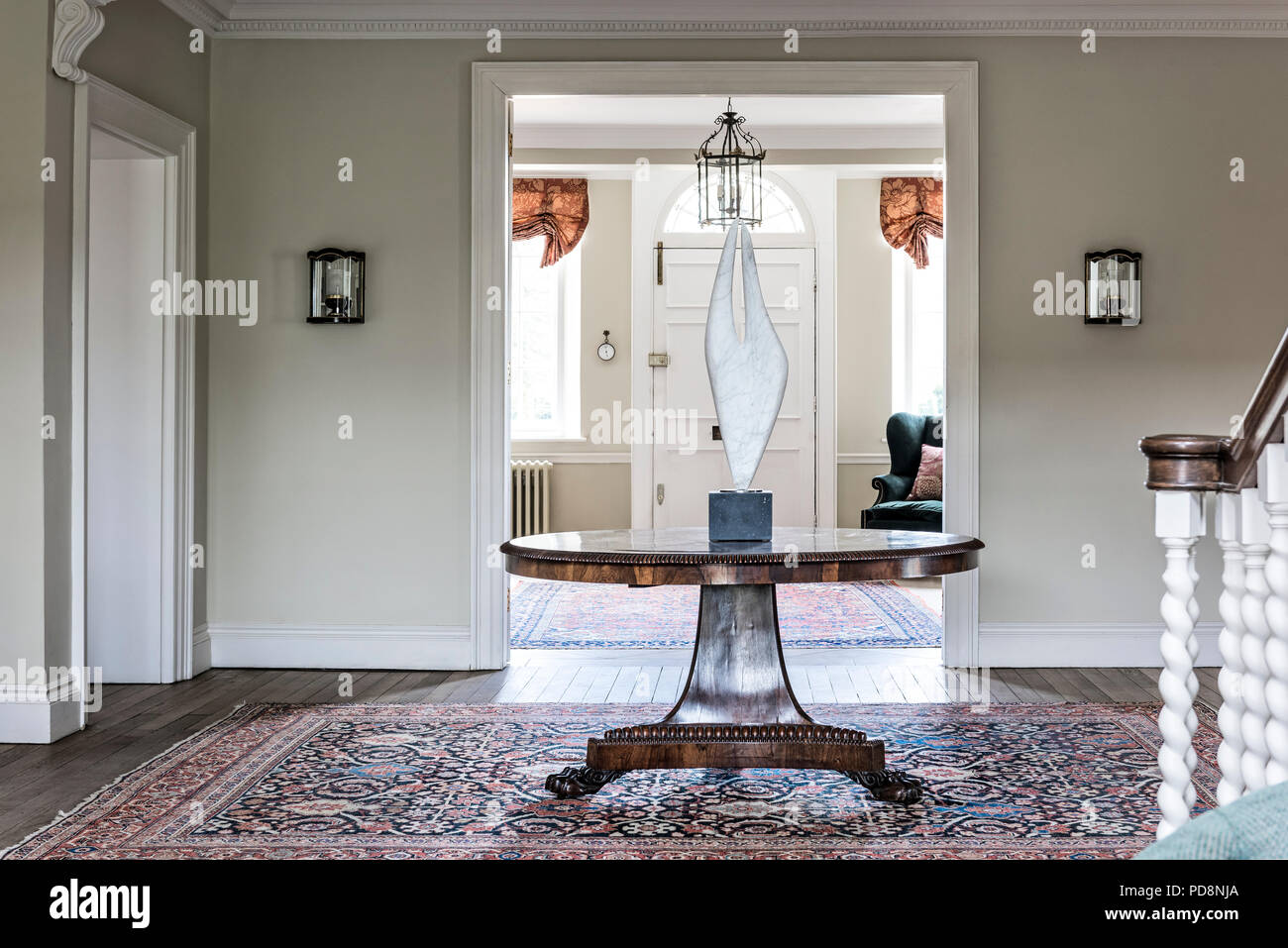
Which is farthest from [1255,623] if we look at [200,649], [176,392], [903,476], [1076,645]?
[903,476]

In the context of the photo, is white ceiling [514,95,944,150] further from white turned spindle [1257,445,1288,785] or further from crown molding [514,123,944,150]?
white turned spindle [1257,445,1288,785]

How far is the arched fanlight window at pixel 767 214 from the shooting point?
7.99 metres

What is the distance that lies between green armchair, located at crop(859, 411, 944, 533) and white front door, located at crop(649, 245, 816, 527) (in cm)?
84

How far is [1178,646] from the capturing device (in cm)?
181

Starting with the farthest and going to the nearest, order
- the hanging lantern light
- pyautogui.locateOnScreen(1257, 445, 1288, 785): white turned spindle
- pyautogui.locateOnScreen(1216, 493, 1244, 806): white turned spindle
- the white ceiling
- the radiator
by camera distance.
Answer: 1. the radiator
2. the white ceiling
3. the hanging lantern light
4. pyautogui.locateOnScreen(1216, 493, 1244, 806): white turned spindle
5. pyautogui.locateOnScreen(1257, 445, 1288, 785): white turned spindle

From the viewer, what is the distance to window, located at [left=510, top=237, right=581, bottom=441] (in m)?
8.21

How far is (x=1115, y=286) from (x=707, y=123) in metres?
3.28

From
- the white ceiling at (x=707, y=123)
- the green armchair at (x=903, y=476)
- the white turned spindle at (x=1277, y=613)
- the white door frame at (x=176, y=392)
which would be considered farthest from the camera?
the green armchair at (x=903, y=476)

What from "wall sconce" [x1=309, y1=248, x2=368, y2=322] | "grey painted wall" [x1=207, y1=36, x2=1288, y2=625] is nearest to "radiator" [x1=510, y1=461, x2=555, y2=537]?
"grey painted wall" [x1=207, y1=36, x2=1288, y2=625]

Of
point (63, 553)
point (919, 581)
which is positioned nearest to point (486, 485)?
point (63, 553)

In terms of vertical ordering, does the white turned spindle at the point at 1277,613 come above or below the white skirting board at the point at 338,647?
above

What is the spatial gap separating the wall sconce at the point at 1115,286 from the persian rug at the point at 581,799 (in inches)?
64.0

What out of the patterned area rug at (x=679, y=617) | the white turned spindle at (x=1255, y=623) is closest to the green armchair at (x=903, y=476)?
the patterned area rug at (x=679, y=617)

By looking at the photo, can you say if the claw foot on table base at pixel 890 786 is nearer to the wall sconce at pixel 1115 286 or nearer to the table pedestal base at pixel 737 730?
the table pedestal base at pixel 737 730
